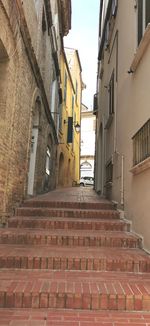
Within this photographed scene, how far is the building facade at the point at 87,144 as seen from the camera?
3262 cm

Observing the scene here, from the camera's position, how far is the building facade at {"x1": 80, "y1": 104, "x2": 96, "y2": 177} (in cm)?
3262

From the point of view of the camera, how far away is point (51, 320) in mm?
2713

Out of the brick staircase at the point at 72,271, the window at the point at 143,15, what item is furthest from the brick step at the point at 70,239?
the window at the point at 143,15

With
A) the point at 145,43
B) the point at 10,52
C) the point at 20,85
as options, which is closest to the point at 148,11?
the point at 145,43

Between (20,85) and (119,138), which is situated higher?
(20,85)

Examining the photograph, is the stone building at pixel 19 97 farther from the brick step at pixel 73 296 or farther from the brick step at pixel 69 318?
the brick step at pixel 69 318

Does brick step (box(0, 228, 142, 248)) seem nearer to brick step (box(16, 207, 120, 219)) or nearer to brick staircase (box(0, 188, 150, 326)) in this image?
brick staircase (box(0, 188, 150, 326))

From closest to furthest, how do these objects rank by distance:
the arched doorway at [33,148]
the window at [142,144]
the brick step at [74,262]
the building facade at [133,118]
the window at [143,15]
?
the brick step at [74,262] → the window at [142,144] → the building facade at [133,118] → the window at [143,15] → the arched doorway at [33,148]

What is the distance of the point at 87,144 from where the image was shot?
33.5m

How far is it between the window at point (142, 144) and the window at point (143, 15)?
1.80m

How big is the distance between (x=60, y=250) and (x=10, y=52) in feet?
11.5

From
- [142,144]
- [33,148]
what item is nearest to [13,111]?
[142,144]

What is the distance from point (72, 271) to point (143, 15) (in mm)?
4389

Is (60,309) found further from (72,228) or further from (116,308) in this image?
(72,228)
